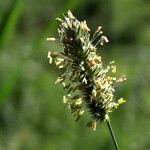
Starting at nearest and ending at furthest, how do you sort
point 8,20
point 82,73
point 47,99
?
point 82,73 → point 8,20 → point 47,99

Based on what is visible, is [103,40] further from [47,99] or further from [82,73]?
[47,99]

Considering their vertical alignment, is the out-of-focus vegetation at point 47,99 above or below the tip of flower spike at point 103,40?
above

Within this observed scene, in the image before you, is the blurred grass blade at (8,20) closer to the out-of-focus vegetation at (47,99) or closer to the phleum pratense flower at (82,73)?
the out-of-focus vegetation at (47,99)

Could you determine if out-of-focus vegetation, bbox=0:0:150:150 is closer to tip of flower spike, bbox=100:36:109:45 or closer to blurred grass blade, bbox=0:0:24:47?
blurred grass blade, bbox=0:0:24:47

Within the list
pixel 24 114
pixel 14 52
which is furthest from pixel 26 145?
pixel 14 52

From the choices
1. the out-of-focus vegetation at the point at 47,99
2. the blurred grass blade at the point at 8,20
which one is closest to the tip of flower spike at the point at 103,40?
the out-of-focus vegetation at the point at 47,99

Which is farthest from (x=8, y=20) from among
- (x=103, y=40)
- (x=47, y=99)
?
(x=47, y=99)

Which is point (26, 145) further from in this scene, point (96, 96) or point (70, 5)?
point (96, 96)
